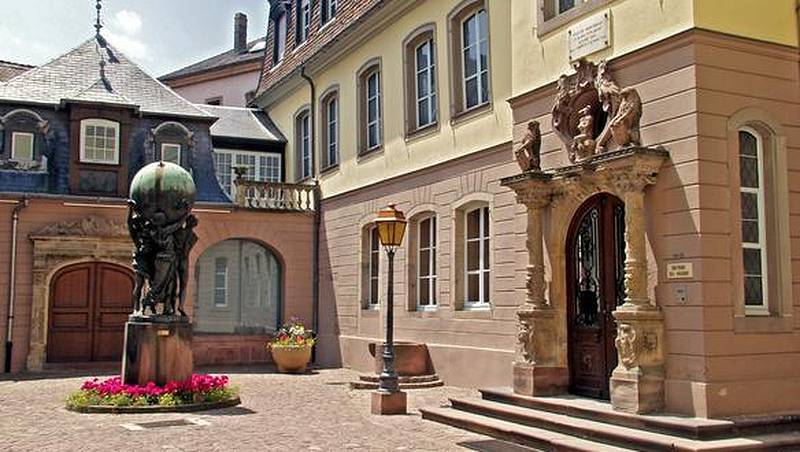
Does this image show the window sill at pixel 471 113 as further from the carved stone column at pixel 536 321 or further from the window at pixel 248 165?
the window at pixel 248 165

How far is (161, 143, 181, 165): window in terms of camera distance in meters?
22.3

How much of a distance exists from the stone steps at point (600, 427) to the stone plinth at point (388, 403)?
71cm

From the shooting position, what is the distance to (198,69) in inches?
1610

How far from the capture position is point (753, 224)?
1027cm

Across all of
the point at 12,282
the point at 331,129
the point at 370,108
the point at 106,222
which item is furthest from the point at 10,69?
the point at 370,108

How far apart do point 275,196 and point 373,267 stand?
3946 millimetres

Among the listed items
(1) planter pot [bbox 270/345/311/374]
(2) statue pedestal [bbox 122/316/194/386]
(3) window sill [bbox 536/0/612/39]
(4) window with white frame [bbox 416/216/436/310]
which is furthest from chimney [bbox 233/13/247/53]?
(3) window sill [bbox 536/0/612/39]

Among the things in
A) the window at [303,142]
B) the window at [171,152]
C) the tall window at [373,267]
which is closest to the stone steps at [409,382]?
the tall window at [373,267]

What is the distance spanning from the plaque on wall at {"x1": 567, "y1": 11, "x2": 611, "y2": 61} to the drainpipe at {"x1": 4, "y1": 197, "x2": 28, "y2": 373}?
13430mm

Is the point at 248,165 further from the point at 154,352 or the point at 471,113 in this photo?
the point at 154,352

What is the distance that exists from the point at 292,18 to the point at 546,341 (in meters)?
16.3

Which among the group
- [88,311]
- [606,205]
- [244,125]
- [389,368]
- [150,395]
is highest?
[244,125]

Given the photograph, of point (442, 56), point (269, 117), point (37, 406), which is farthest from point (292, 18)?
point (37, 406)

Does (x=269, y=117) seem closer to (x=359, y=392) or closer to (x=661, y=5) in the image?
(x=359, y=392)
